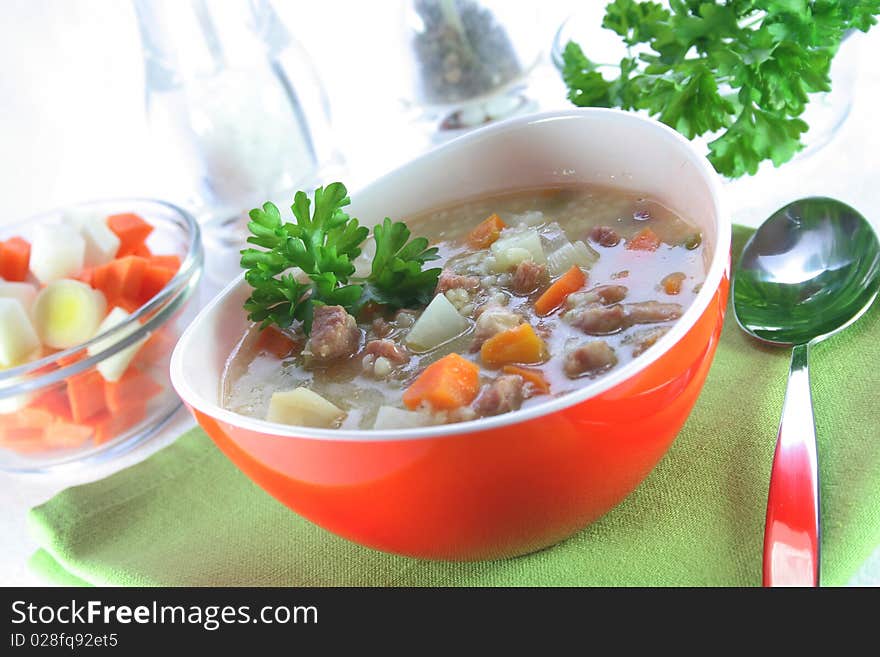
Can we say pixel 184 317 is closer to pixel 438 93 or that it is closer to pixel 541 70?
pixel 438 93

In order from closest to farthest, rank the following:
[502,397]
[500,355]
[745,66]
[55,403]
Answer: [502,397]
[500,355]
[745,66]
[55,403]

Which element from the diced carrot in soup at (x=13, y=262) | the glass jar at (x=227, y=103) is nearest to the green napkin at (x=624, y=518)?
the diced carrot in soup at (x=13, y=262)

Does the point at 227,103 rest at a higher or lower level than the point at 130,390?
higher

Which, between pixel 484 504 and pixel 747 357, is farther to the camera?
pixel 747 357

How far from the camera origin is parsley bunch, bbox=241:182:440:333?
1.78 m

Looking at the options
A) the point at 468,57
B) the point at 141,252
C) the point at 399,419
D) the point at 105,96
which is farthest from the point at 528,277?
the point at 105,96

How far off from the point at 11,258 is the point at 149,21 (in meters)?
0.72

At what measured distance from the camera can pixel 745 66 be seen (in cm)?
213

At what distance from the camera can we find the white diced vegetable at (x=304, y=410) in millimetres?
1580

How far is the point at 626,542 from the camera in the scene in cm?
158

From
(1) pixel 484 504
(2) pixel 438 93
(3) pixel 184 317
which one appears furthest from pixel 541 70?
(1) pixel 484 504

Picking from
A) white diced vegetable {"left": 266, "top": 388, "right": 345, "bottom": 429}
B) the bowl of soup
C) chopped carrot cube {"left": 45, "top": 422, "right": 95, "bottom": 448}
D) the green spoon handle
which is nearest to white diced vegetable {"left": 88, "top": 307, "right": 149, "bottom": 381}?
chopped carrot cube {"left": 45, "top": 422, "right": 95, "bottom": 448}

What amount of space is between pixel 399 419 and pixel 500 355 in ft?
0.60

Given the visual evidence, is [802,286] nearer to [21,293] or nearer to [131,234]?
[131,234]
